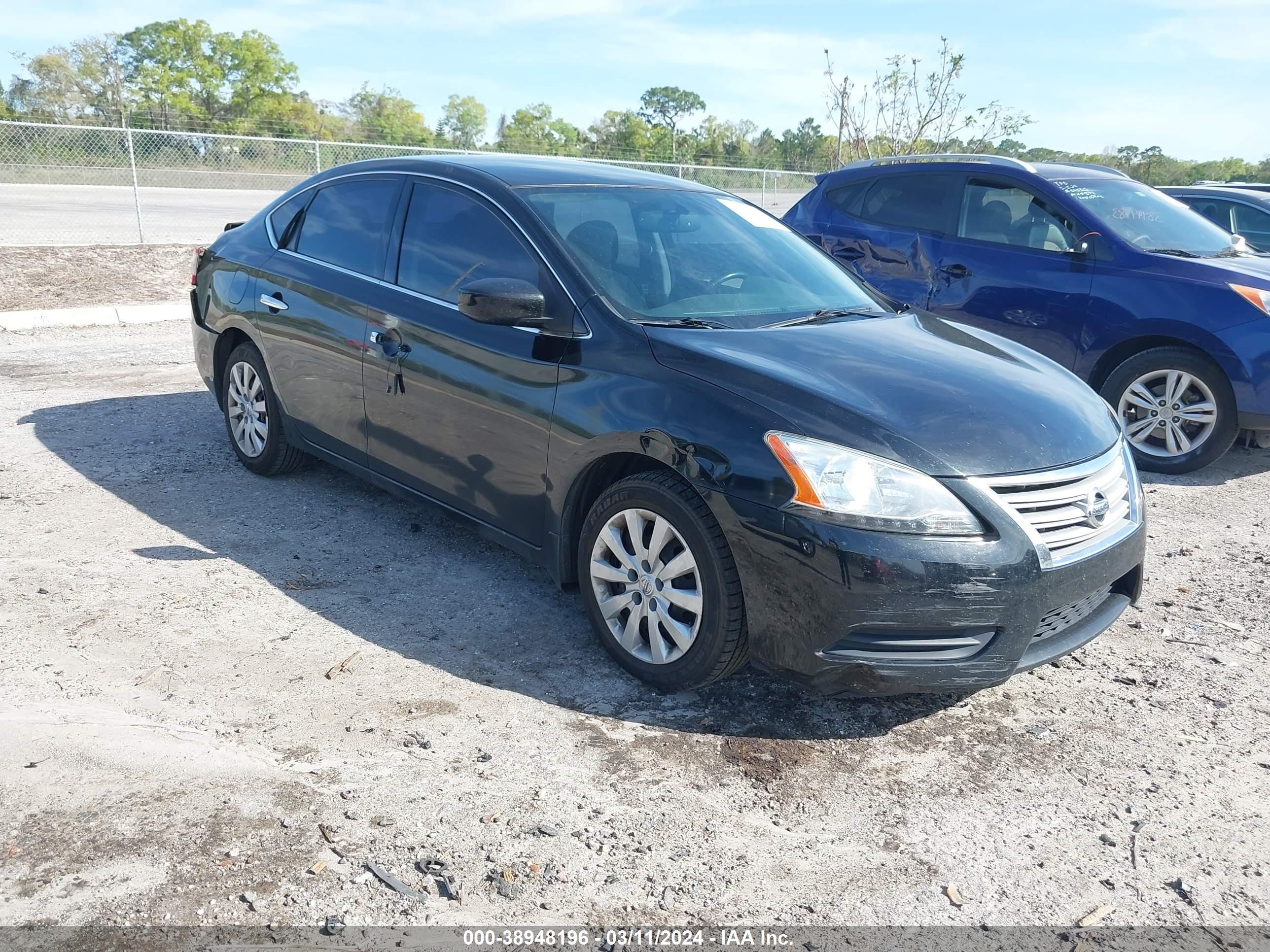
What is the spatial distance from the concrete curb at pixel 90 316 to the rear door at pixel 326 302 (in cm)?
590

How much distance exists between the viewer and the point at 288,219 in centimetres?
550

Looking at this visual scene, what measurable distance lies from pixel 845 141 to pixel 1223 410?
47.9ft

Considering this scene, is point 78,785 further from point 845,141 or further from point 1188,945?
point 845,141

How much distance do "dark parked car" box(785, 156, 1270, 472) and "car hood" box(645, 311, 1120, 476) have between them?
2.95m

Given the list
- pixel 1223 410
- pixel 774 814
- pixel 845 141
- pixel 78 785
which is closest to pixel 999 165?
pixel 1223 410

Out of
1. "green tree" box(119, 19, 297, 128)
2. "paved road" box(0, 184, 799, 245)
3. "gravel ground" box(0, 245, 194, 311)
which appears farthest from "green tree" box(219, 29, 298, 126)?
"gravel ground" box(0, 245, 194, 311)

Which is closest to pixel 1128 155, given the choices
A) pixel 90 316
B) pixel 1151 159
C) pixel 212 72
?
pixel 1151 159

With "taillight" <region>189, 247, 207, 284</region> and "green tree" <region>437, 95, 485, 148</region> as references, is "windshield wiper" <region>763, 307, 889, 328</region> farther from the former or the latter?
"green tree" <region>437, 95, 485, 148</region>

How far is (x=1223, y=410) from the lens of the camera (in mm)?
6418

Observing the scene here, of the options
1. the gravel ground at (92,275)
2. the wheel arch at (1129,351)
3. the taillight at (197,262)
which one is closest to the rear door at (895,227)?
the wheel arch at (1129,351)

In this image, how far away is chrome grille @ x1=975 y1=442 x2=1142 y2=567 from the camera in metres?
3.19

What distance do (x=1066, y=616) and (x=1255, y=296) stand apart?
411cm

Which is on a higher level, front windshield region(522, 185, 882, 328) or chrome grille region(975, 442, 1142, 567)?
front windshield region(522, 185, 882, 328)

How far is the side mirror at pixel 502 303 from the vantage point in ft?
12.4
